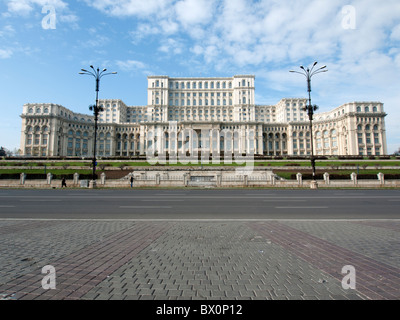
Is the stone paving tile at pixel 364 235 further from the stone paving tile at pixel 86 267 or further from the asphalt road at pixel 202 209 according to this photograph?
the stone paving tile at pixel 86 267

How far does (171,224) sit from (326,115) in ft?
419

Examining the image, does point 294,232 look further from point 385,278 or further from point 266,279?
point 266,279

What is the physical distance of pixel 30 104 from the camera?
96688 mm

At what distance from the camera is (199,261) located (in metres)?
3.92

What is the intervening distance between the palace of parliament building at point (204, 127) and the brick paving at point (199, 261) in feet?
268

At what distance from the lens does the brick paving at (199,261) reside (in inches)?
111

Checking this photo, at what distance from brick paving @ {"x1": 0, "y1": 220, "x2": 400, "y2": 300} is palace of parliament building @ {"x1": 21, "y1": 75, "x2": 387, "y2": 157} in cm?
8174

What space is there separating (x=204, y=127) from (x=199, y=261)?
90.1 m

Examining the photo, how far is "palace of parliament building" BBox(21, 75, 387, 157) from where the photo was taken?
9106 centimetres

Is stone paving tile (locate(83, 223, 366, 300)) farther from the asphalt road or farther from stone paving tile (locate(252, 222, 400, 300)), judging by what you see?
the asphalt road

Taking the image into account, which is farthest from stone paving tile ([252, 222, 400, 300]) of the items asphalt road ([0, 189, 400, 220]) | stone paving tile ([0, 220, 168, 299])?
stone paving tile ([0, 220, 168, 299])

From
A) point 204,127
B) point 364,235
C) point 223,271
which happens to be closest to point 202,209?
point 364,235

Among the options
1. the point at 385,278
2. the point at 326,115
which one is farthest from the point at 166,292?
A: the point at 326,115
